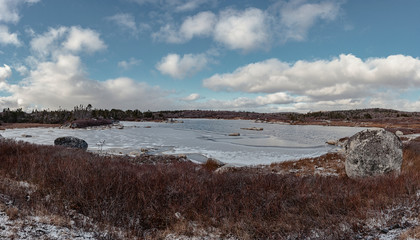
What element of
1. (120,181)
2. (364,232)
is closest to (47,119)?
(120,181)

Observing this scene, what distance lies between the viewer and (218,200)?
653 cm

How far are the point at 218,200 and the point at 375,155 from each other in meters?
8.53

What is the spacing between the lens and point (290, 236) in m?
5.00

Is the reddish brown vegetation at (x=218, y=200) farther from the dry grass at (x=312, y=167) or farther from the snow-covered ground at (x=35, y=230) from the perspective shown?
the dry grass at (x=312, y=167)

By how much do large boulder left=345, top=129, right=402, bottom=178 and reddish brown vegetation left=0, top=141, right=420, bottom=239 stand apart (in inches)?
96.6

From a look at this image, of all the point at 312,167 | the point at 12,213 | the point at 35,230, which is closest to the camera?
the point at 35,230

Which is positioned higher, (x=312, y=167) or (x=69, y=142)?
(x=69, y=142)

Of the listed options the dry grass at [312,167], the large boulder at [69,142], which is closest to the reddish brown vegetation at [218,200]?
the dry grass at [312,167]

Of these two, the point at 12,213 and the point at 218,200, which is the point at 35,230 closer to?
the point at 12,213

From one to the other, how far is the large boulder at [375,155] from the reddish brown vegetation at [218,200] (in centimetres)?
245


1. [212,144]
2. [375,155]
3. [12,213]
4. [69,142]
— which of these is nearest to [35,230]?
[12,213]

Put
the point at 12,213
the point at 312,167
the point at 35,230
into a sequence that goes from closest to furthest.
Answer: the point at 35,230 < the point at 12,213 < the point at 312,167

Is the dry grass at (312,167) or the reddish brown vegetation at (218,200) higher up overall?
the reddish brown vegetation at (218,200)

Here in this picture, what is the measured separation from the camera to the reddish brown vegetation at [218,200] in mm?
5336
